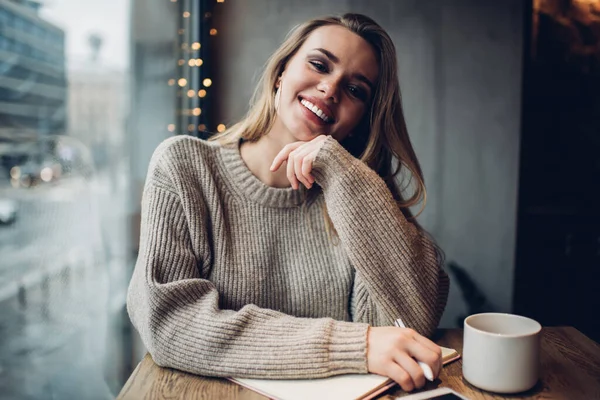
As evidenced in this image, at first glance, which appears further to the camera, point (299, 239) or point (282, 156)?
point (299, 239)

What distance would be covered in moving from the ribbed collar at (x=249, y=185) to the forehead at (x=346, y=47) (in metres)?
0.31

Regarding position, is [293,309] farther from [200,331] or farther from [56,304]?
[56,304]

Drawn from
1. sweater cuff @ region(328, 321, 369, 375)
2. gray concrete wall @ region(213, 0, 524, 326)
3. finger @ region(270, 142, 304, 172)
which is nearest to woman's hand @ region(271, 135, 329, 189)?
finger @ region(270, 142, 304, 172)

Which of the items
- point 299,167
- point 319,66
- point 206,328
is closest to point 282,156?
point 299,167

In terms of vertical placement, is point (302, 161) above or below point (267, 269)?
above

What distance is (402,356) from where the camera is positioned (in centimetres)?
75

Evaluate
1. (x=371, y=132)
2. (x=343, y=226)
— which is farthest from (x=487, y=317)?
(x=371, y=132)

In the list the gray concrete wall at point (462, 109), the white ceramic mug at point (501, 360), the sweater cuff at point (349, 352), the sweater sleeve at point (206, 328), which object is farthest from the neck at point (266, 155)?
the gray concrete wall at point (462, 109)

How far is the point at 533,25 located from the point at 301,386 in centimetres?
212

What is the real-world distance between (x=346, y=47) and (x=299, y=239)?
45 centimetres

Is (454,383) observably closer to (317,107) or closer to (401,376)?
(401,376)

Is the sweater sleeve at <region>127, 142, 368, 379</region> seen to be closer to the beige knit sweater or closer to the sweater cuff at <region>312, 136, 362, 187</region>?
the beige knit sweater

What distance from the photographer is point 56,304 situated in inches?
43.8

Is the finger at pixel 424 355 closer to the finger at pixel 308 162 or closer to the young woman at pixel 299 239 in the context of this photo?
the young woman at pixel 299 239
